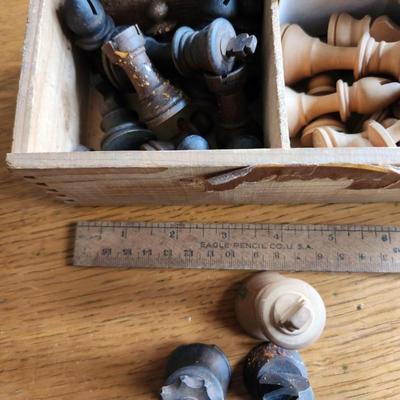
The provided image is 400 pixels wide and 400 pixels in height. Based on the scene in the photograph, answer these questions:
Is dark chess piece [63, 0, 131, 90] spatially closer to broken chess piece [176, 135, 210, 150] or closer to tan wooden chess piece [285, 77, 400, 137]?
broken chess piece [176, 135, 210, 150]

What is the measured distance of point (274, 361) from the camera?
0.73 metres

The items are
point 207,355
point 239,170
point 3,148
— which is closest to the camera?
point 239,170

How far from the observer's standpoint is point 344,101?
75 centimetres

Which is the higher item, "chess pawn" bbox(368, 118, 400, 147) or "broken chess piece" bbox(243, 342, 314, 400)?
"chess pawn" bbox(368, 118, 400, 147)

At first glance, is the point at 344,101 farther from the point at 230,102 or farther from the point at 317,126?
the point at 230,102

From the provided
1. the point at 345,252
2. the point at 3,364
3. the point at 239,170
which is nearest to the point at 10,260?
the point at 3,364

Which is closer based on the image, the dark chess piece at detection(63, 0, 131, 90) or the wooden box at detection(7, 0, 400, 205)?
the wooden box at detection(7, 0, 400, 205)

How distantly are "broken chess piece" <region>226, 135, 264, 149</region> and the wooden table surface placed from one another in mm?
143

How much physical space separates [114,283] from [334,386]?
0.38 meters

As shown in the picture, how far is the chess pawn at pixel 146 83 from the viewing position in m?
0.70

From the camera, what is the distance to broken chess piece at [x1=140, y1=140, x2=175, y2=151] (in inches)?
29.4

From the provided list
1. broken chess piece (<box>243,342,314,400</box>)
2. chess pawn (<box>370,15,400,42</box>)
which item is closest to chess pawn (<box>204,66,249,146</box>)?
chess pawn (<box>370,15,400,42</box>)

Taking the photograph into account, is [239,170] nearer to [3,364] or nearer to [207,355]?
[207,355]

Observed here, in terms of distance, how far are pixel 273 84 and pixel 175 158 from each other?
7.6 inches
